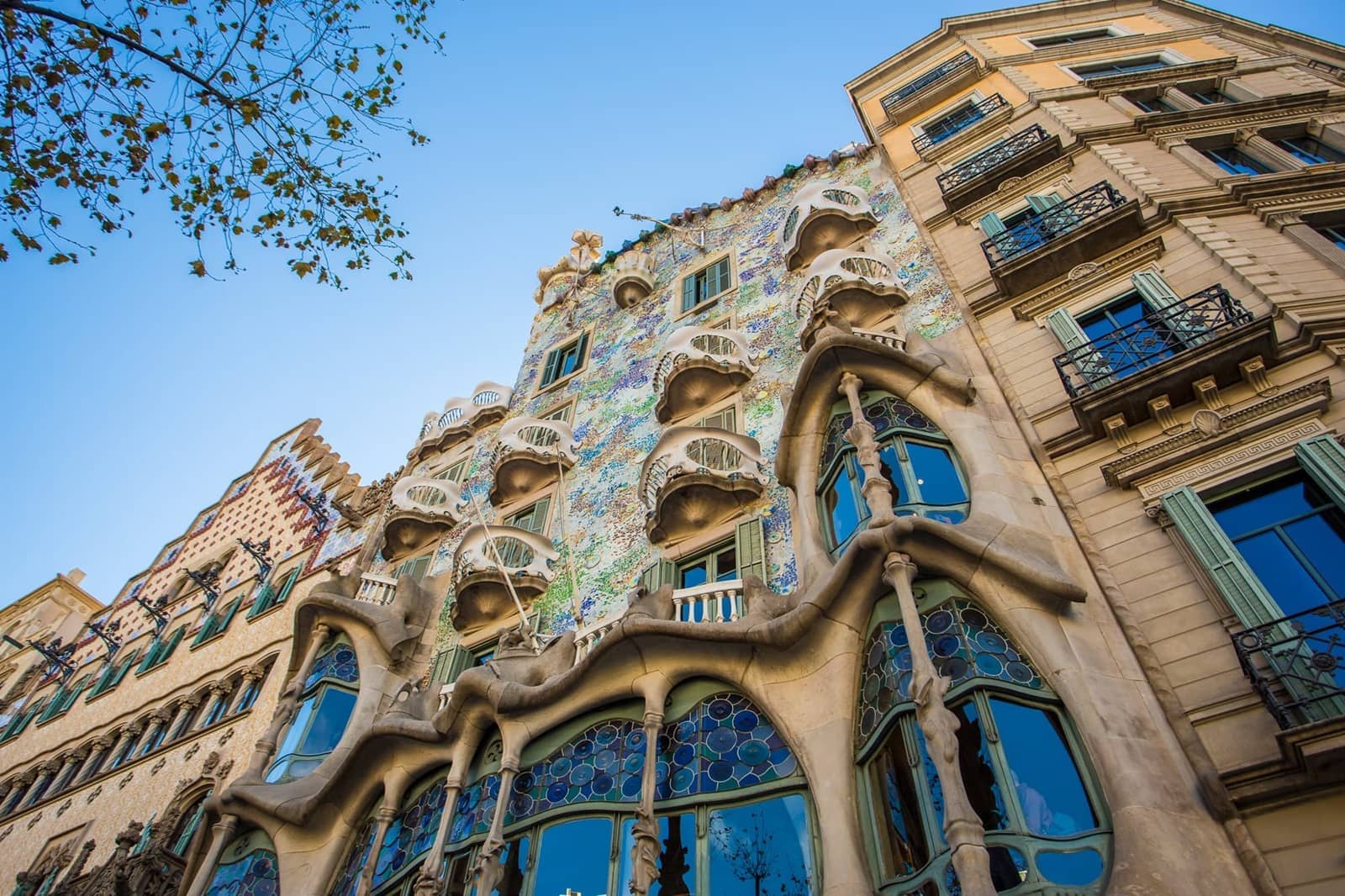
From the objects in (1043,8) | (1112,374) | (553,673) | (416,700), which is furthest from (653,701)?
(1043,8)

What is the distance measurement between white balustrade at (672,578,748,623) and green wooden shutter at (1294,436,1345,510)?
5601 millimetres

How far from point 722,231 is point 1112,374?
44.4 ft

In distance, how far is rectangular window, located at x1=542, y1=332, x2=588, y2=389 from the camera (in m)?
21.5

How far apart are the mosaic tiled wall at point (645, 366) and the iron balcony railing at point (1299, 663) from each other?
5.10 meters

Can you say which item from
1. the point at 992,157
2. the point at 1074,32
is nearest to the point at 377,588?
the point at 992,157

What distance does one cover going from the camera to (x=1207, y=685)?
7531 mm

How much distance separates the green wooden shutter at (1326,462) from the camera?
8.07 metres

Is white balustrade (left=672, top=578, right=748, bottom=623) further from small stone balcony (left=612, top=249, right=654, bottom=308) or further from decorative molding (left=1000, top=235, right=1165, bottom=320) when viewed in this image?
small stone balcony (left=612, top=249, right=654, bottom=308)

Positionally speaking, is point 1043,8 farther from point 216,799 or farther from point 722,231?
point 216,799

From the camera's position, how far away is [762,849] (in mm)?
8289

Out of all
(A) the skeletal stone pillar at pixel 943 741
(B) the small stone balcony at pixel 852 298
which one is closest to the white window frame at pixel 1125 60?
(B) the small stone balcony at pixel 852 298

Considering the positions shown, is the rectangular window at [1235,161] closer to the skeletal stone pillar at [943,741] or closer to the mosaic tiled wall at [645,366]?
the mosaic tiled wall at [645,366]

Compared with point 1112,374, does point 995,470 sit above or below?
below

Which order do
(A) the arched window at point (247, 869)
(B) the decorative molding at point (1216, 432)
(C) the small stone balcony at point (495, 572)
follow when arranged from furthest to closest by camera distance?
(C) the small stone balcony at point (495, 572) < (A) the arched window at point (247, 869) < (B) the decorative molding at point (1216, 432)
